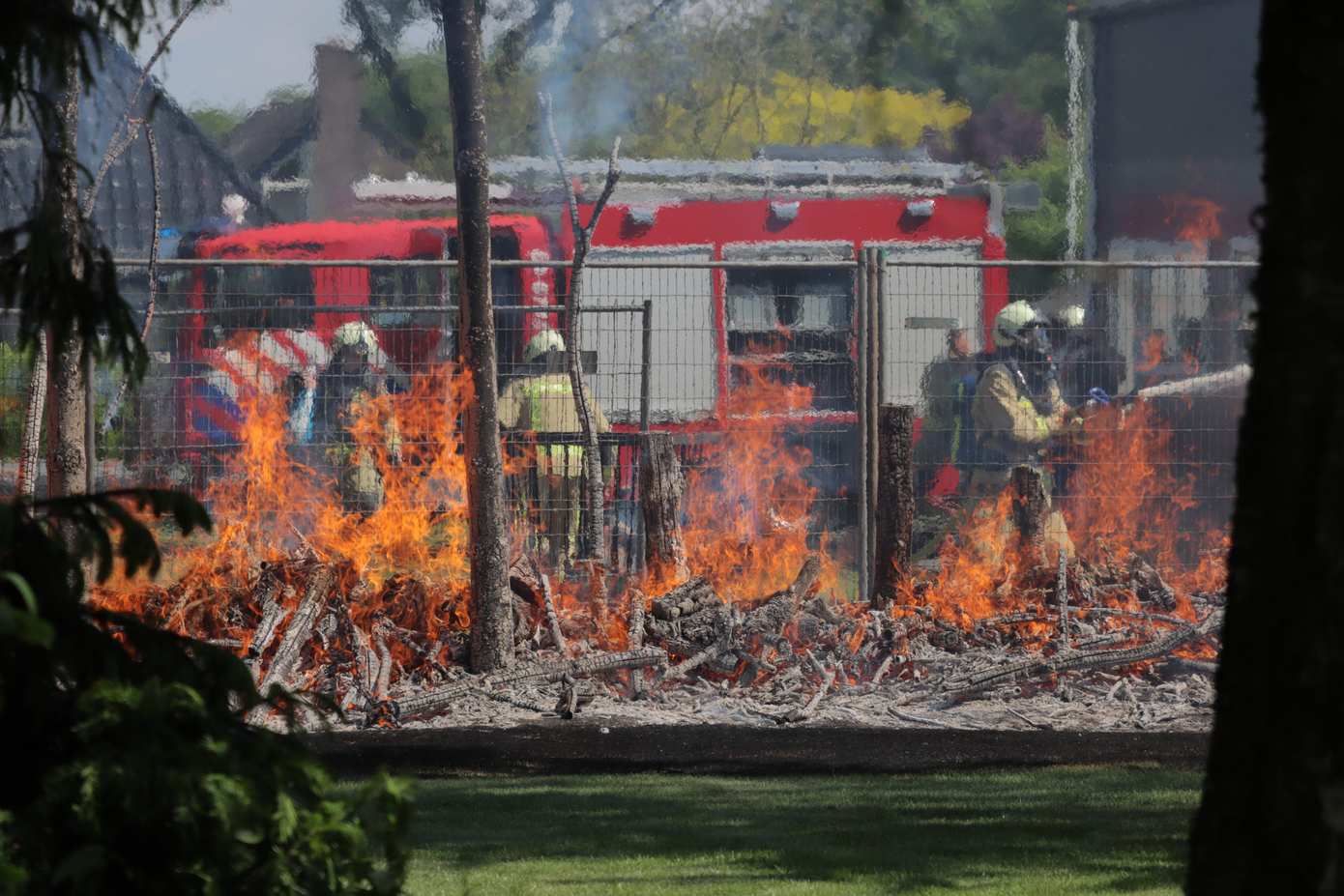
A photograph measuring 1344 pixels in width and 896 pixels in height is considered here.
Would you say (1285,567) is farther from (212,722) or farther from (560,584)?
(560,584)

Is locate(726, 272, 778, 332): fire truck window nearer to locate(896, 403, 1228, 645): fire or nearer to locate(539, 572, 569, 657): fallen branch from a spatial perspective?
locate(896, 403, 1228, 645): fire

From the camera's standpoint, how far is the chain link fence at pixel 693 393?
1198 centimetres

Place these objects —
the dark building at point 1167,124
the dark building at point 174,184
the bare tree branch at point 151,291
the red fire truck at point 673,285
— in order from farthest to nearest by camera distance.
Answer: the dark building at point 174,184, the dark building at point 1167,124, the red fire truck at point 673,285, the bare tree branch at point 151,291

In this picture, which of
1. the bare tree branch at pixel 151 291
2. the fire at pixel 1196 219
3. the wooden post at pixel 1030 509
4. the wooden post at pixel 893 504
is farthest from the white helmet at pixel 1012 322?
the fire at pixel 1196 219

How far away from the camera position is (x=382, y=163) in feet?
103

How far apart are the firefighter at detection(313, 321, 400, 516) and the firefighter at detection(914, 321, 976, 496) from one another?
11.6 feet

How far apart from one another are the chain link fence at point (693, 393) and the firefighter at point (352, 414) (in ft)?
0.04

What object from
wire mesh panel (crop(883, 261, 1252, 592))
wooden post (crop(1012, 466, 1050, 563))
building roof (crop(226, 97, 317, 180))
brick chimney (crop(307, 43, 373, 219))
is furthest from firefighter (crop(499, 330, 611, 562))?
building roof (crop(226, 97, 317, 180))

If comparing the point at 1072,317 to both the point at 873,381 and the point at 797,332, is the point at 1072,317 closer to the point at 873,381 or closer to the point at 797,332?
the point at 797,332

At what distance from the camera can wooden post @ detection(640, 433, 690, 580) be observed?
38.5 feet

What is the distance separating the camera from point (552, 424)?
500 inches

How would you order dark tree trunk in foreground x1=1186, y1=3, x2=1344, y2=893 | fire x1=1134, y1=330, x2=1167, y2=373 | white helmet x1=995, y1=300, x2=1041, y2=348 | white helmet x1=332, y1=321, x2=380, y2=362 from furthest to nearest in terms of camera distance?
white helmet x1=995, y1=300, x2=1041, y2=348 < fire x1=1134, y1=330, x2=1167, y2=373 < white helmet x1=332, y1=321, x2=380, y2=362 < dark tree trunk in foreground x1=1186, y1=3, x2=1344, y2=893

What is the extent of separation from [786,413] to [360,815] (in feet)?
32.5

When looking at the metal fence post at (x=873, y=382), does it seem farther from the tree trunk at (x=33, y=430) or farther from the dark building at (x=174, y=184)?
the dark building at (x=174, y=184)
